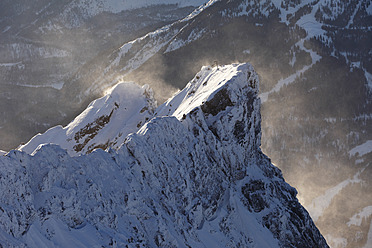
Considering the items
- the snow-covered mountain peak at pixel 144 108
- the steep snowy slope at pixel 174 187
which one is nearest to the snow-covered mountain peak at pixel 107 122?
the snow-covered mountain peak at pixel 144 108

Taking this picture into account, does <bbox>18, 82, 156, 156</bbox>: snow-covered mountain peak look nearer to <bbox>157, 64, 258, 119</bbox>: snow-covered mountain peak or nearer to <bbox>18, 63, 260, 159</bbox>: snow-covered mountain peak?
<bbox>18, 63, 260, 159</bbox>: snow-covered mountain peak

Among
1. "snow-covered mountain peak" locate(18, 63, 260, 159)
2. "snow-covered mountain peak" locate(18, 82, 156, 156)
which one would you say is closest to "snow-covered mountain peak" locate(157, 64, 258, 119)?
"snow-covered mountain peak" locate(18, 63, 260, 159)

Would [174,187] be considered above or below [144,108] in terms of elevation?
below

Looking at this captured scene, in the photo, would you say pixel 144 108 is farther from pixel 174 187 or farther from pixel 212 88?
pixel 174 187

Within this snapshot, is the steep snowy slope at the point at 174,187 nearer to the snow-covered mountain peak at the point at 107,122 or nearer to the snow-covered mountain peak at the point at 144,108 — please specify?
the snow-covered mountain peak at the point at 144,108

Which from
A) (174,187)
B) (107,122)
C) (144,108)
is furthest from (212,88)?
(174,187)
